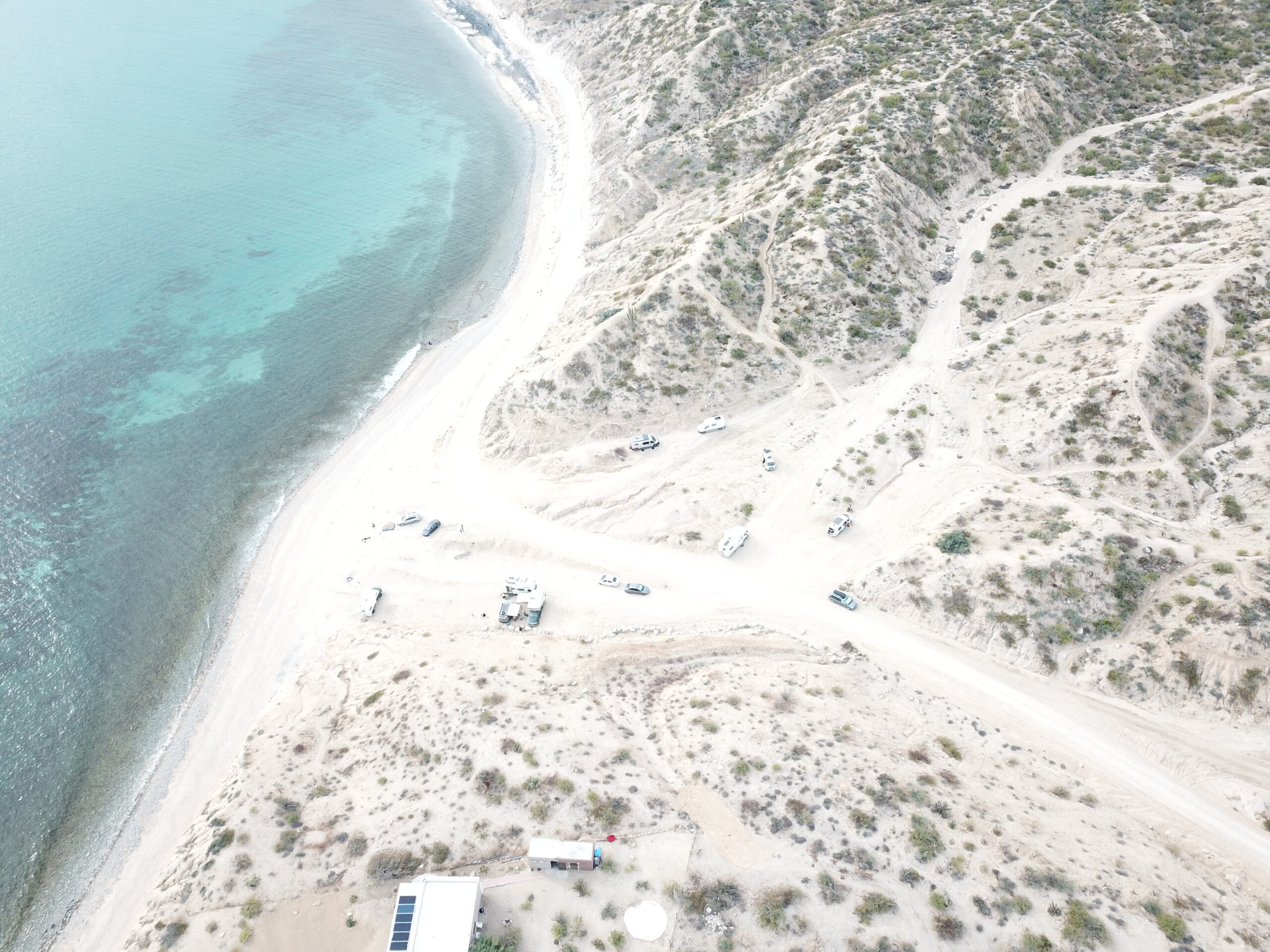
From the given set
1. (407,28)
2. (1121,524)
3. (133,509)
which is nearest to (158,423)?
(133,509)

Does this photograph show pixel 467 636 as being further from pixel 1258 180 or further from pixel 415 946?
pixel 1258 180

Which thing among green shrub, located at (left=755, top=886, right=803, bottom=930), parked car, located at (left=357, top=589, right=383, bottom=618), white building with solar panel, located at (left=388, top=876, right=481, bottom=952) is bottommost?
green shrub, located at (left=755, top=886, right=803, bottom=930)

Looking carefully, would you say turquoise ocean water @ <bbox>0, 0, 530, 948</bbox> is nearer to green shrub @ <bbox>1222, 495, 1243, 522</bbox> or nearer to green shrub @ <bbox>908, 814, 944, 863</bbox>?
green shrub @ <bbox>908, 814, 944, 863</bbox>

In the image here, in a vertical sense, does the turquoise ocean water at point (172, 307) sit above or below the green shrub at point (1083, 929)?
above

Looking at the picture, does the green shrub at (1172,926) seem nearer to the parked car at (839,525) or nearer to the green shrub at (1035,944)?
the green shrub at (1035,944)

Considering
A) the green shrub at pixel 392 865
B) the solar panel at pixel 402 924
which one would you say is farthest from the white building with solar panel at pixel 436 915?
the green shrub at pixel 392 865

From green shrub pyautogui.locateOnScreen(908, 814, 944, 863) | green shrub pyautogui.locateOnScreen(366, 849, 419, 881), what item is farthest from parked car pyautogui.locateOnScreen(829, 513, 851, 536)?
green shrub pyautogui.locateOnScreen(366, 849, 419, 881)
